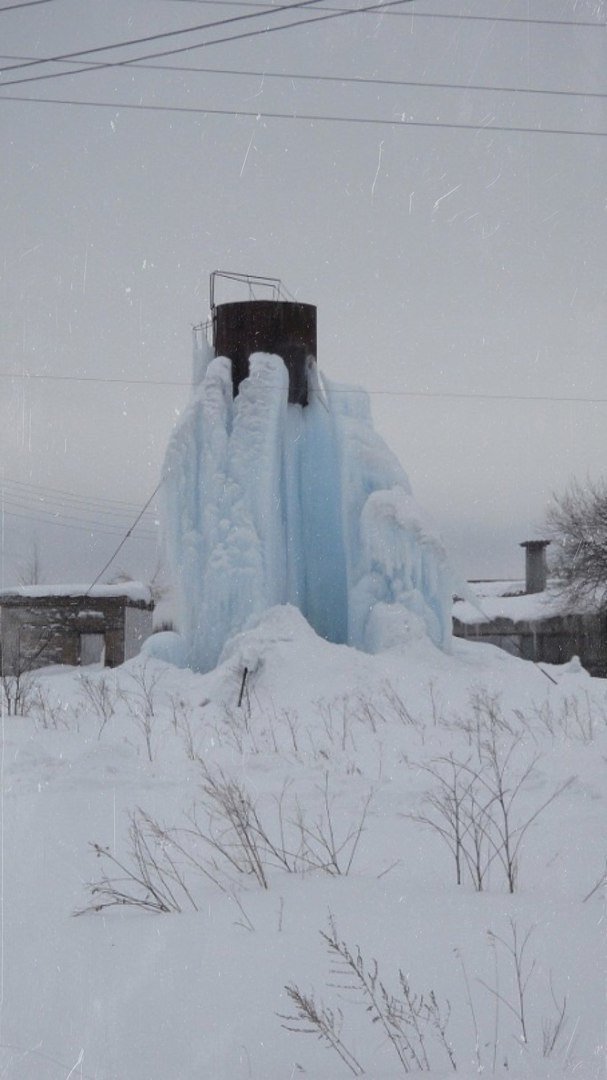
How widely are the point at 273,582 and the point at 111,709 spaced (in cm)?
547

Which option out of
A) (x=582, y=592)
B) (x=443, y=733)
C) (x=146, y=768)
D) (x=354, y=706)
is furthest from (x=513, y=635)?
(x=146, y=768)

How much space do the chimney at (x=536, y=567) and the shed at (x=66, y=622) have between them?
12024 mm

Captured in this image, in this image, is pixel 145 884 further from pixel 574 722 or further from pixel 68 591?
pixel 68 591

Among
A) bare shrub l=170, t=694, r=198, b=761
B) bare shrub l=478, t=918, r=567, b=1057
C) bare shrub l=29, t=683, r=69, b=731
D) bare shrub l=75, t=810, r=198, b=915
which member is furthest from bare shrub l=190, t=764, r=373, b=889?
bare shrub l=29, t=683, r=69, b=731

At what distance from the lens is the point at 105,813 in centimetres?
552

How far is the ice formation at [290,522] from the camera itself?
620 inches

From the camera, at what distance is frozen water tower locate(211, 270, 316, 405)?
17203mm

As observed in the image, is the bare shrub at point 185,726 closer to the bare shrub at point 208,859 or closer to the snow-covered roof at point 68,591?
the bare shrub at point 208,859

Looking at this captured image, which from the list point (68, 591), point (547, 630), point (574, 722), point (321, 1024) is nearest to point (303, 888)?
point (321, 1024)

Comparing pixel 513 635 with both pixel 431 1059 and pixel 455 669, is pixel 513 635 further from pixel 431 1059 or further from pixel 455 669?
pixel 431 1059

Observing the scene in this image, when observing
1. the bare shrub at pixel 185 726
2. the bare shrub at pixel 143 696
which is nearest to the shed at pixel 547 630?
the bare shrub at pixel 143 696

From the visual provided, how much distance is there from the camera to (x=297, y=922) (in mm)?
3281

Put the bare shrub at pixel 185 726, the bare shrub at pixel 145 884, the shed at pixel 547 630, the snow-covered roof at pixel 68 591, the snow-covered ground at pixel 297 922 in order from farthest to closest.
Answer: the shed at pixel 547 630, the snow-covered roof at pixel 68 591, the bare shrub at pixel 185 726, the bare shrub at pixel 145 884, the snow-covered ground at pixel 297 922

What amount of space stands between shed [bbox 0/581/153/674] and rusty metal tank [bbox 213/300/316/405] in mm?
9762
